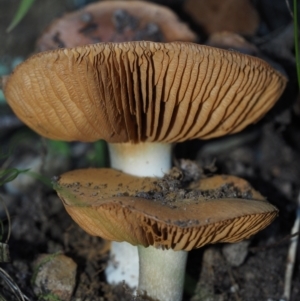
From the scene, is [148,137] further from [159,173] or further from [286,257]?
[286,257]

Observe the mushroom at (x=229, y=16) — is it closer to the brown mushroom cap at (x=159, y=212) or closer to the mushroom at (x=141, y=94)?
the mushroom at (x=141, y=94)

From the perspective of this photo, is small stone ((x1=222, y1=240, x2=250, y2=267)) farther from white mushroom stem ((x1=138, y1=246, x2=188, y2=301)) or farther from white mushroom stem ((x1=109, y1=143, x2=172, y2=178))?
white mushroom stem ((x1=109, y1=143, x2=172, y2=178))

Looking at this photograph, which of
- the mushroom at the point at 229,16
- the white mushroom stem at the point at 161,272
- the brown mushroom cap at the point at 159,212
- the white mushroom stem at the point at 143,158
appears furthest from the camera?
the mushroom at the point at 229,16

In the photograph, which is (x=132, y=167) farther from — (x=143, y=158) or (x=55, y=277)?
(x=55, y=277)

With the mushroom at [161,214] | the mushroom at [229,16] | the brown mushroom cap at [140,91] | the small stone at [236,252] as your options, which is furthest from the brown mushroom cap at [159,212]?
the mushroom at [229,16]

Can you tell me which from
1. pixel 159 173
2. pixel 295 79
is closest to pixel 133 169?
pixel 159 173

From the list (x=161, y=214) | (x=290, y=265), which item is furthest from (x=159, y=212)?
(x=290, y=265)
